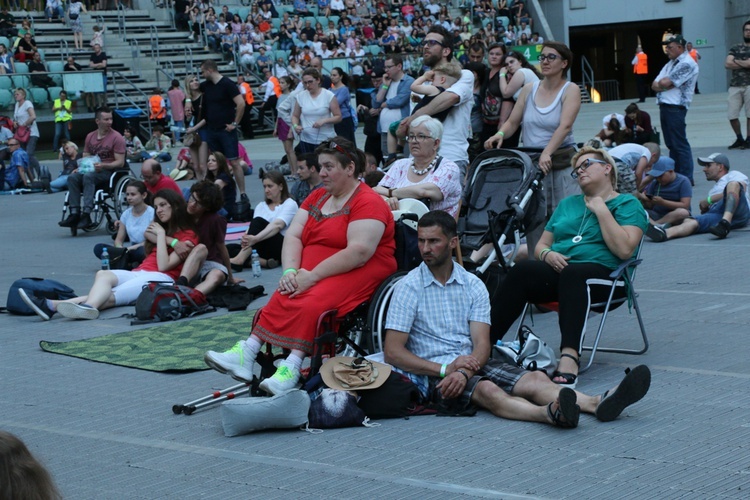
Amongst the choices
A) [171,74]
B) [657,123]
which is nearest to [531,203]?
[657,123]

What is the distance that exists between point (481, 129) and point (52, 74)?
1889 cm

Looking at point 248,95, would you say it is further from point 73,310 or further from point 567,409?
point 567,409

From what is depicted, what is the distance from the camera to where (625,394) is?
554 cm

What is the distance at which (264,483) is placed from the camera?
5.02 metres

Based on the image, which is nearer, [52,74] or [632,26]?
[52,74]

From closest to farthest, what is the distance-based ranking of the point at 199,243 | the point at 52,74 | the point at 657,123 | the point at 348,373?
the point at 348,373
the point at 199,243
the point at 657,123
the point at 52,74

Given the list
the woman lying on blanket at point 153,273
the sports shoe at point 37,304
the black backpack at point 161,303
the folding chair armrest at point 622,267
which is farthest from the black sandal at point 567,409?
the sports shoe at point 37,304

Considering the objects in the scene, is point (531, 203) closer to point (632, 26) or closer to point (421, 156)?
point (421, 156)

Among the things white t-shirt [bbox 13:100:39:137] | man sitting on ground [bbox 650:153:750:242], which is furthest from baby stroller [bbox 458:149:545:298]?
white t-shirt [bbox 13:100:39:137]

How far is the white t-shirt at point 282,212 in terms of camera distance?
11.4 meters

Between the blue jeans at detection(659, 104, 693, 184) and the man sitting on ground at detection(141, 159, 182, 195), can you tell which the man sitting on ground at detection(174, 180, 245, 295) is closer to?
the man sitting on ground at detection(141, 159, 182, 195)

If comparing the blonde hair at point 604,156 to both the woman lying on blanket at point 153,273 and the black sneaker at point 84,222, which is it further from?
the black sneaker at point 84,222

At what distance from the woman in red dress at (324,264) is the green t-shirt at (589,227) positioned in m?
1.06

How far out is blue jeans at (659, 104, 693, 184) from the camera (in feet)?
46.5
